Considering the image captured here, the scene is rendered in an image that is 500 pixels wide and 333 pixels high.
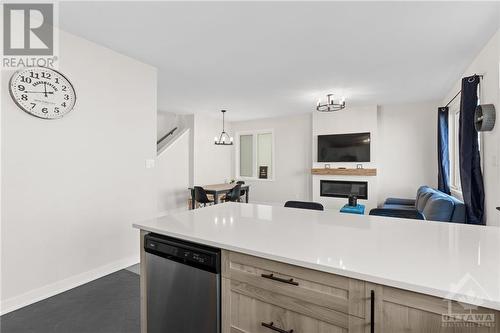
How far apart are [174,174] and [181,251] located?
4856 mm

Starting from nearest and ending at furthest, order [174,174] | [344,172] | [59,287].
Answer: [59,287] → [344,172] → [174,174]

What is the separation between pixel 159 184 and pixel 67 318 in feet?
12.1

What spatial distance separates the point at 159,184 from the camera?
5.62 metres

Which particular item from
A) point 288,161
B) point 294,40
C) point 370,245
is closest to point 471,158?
point 294,40

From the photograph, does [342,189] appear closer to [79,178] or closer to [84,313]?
[79,178]

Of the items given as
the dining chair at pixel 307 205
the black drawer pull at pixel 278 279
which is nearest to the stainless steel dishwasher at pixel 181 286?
the black drawer pull at pixel 278 279

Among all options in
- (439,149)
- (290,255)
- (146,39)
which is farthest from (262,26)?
(439,149)

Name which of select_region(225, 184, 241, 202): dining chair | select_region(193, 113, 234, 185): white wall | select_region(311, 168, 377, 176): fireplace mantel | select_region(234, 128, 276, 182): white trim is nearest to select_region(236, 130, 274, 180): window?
select_region(234, 128, 276, 182): white trim

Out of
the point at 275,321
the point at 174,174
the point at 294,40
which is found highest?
the point at 294,40

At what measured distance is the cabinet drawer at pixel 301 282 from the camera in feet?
3.28

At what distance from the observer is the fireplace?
5859 mm
